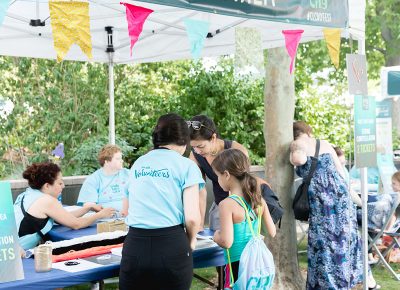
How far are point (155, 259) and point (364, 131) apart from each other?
7.11ft

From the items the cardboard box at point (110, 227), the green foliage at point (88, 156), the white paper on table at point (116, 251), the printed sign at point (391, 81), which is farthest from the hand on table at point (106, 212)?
the printed sign at point (391, 81)

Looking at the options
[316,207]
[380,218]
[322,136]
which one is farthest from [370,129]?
[322,136]

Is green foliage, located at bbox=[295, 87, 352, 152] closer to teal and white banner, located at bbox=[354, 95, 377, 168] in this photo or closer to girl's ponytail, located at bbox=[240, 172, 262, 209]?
teal and white banner, located at bbox=[354, 95, 377, 168]

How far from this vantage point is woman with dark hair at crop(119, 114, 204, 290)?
9.06 feet

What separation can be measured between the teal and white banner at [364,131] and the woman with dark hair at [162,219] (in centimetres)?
176

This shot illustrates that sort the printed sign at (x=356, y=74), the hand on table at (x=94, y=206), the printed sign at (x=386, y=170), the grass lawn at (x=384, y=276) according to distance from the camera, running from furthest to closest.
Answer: the printed sign at (x=386, y=170) → the grass lawn at (x=384, y=276) → the hand on table at (x=94, y=206) → the printed sign at (x=356, y=74)

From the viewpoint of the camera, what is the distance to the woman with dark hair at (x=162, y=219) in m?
2.76

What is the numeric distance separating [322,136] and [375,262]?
4217 mm

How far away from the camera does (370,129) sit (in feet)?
14.3

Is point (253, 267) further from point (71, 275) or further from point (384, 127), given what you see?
point (384, 127)

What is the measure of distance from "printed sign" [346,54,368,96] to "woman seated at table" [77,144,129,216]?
6.36 feet

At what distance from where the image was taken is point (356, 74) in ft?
13.7

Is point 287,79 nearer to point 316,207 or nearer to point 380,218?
point 316,207

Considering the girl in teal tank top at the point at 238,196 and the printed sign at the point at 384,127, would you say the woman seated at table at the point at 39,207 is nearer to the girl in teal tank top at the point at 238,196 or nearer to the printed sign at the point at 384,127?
the girl in teal tank top at the point at 238,196
